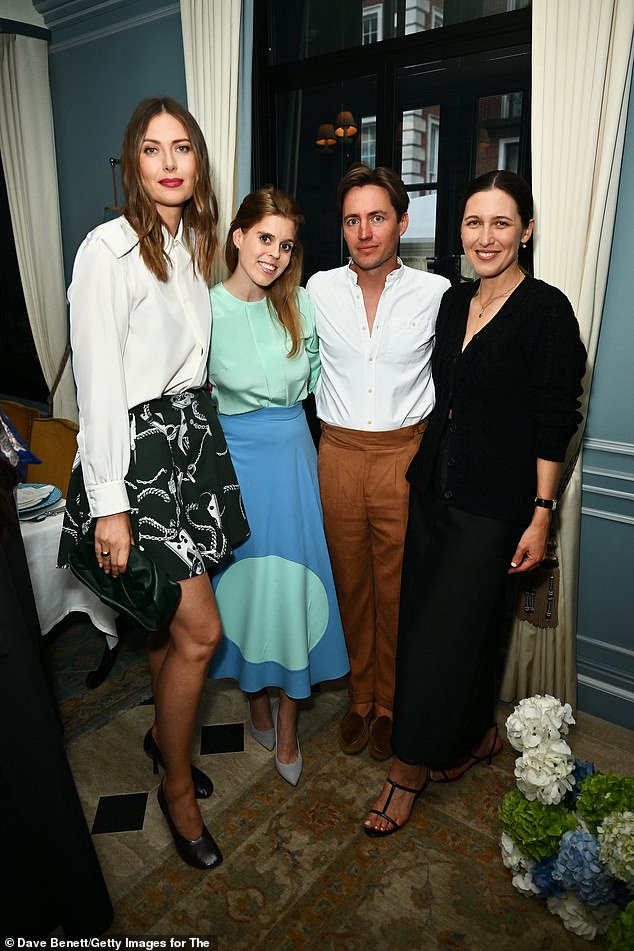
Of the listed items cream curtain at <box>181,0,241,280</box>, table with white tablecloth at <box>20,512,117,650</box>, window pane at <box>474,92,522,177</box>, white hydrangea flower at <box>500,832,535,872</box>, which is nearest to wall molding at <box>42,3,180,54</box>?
cream curtain at <box>181,0,241,280</box>

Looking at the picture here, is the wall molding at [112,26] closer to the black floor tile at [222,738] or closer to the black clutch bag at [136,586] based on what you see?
the black clutch bag at [136,586]

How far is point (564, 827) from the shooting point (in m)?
1.74

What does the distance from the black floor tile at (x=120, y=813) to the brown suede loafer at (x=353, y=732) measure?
0.66m

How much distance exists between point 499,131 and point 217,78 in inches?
48.4

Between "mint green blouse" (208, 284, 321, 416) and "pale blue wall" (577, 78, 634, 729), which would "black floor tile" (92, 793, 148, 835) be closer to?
"mint green blouse" (208, 284, 321, 416)

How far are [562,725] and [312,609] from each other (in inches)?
30.7

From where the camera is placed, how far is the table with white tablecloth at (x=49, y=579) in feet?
7.42

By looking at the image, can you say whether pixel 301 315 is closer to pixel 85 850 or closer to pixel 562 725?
pixel 562 725

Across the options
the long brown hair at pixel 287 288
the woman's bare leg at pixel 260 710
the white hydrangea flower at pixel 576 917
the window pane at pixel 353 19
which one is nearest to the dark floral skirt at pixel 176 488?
the long brown hair at pixel 287 288

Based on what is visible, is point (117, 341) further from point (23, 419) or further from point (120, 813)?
point (23, 419)

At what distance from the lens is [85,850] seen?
1571 millimetres

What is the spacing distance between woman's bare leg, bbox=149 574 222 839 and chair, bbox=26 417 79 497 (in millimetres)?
1362

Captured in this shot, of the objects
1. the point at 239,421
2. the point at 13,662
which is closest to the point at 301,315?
the point at 239,421

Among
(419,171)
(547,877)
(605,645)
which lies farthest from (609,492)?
(419,171)
